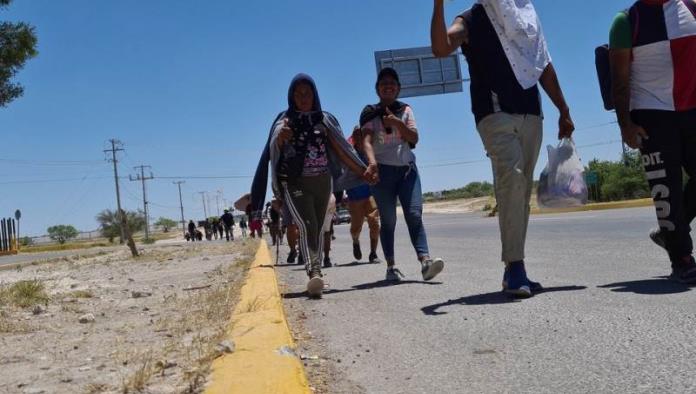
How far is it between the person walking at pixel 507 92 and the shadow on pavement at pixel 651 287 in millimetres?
515

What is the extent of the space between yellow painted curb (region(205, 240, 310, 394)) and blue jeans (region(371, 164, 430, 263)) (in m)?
2.07

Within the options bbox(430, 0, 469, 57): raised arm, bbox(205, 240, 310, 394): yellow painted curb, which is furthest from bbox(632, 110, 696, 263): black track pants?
bbox(205, 240, 310, 394): yellow painted curb

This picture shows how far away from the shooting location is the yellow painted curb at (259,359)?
2.43 meters

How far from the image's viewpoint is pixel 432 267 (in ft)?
17.9

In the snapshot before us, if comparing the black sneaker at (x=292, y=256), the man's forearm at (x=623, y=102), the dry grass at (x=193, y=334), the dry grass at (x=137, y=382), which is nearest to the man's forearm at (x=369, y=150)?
the dry grass at (x=193, y=334)

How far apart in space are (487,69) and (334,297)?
2.05 m

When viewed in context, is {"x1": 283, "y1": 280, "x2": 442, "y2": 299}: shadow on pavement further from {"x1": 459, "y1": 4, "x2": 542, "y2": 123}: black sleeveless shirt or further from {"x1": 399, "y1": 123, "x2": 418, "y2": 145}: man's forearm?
{"x1": 459, "y1": 4, "x2": 542, "y2": 123}: black sleeveless shirt

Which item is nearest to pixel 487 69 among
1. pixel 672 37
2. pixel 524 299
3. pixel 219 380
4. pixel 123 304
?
pixel 672 37

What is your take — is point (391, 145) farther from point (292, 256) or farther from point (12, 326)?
point (292, 256)

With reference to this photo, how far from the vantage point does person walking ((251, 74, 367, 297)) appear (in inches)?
228

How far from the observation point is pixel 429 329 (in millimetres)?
3744

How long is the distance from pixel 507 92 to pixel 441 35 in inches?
22.7

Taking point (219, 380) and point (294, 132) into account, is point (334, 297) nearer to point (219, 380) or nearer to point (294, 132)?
point (294, 132)

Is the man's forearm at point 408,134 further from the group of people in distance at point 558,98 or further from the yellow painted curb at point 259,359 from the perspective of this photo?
the yellow painted curb at point 259,359
